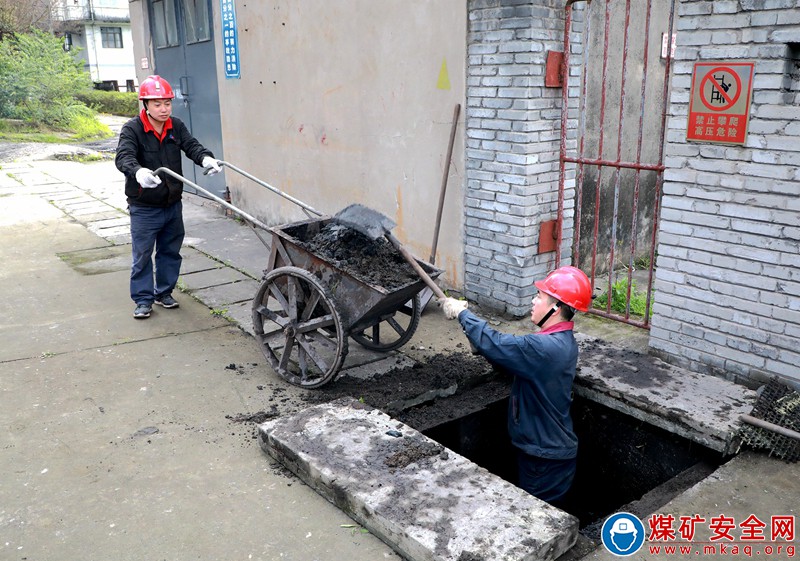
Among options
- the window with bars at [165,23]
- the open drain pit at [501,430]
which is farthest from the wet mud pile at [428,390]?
the window with bars at [165,23]

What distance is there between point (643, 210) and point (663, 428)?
3730 millimetres

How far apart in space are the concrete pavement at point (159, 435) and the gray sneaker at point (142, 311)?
0.28 feet

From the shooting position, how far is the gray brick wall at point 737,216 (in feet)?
12.5

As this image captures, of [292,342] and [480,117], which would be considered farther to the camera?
[480,117]

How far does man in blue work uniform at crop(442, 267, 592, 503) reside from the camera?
3.58 m

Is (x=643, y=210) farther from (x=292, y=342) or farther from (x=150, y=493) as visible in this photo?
(x=150, y=493)

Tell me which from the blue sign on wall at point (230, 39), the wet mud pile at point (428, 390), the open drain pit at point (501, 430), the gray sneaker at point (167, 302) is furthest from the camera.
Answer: the blue sign on wall at point (230, 39)

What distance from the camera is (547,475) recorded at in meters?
4.00

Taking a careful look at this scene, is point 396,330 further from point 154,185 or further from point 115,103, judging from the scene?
point 115,103

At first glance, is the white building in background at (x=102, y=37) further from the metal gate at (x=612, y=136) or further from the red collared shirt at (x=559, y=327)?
the red collared shirt at (x=559, y=327)

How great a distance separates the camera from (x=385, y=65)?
6484 millimetres

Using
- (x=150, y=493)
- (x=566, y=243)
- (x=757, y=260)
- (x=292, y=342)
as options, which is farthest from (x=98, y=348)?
(x=757, y=260)

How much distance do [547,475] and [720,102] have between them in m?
2.37

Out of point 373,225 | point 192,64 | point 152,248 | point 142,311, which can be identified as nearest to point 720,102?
point 373,225
